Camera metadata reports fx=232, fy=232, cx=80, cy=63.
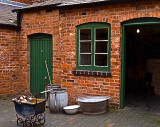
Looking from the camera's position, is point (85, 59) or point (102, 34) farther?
point (85, 59)

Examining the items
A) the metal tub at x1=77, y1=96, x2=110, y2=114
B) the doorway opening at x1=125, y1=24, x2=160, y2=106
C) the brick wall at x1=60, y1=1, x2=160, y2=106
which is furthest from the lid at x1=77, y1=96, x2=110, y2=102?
the doorway opening at x1=125, y1=24, x2=160, y2=106

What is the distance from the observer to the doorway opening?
10.1m

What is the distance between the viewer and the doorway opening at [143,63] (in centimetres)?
1010

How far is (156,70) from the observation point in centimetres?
1021

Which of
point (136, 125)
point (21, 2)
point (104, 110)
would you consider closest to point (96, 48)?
point (104, 110)

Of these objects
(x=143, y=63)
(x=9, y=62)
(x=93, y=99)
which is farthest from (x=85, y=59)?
(x=143, y=63)

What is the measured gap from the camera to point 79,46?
7953 mm

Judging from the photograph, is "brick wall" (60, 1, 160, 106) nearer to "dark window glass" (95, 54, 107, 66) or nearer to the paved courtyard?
"dark window glass" (95, 54, 107, 66)

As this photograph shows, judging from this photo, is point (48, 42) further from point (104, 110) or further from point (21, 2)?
point (21, 2)

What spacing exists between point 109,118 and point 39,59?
4068mm

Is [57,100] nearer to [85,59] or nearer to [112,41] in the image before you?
[85,59]

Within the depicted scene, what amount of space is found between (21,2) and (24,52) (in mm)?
5266

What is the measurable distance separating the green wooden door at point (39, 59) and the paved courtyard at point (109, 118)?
172cm

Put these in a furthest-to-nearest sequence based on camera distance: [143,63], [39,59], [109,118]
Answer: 1. [143,63]
2. [39,59]
3. [109,118]
